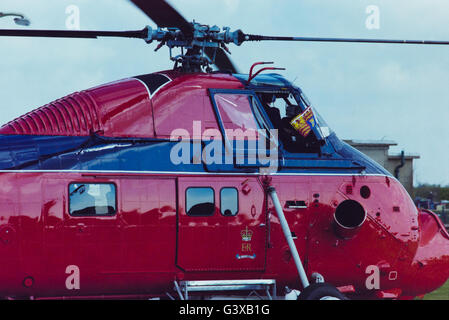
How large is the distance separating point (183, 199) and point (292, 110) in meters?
2.53

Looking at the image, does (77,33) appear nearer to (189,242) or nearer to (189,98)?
(189,98)

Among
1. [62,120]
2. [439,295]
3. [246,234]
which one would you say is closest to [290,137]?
[246,234]

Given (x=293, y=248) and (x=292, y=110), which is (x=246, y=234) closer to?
(x=293, y=248)

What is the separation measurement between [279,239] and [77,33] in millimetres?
4202

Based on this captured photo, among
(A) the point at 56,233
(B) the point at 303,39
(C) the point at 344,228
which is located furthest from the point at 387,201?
(A) the point at 56,233

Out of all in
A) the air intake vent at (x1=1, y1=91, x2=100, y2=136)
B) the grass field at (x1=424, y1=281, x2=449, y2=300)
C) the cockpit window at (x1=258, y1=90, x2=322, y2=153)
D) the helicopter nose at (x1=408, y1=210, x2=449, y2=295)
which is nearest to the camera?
the air intake vent at (x1=1, y1=91, x2=100, y2=136)

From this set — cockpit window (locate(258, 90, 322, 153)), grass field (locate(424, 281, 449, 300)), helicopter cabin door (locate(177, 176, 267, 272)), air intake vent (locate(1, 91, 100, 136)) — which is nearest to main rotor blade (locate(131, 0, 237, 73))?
cockpit window (locate(258, 90, 322, 153))

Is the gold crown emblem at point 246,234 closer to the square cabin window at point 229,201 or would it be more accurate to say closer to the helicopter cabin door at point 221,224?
the helicopter cabin door at point 221,224

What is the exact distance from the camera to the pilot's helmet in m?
11.4

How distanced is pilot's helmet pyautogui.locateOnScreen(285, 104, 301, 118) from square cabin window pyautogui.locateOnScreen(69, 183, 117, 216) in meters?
3.24

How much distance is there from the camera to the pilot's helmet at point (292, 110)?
11.4 meters

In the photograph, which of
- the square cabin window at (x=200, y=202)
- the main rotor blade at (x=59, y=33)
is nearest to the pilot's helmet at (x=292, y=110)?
the square cabin window at (x=200, y=202)

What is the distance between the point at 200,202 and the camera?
10.2 metres

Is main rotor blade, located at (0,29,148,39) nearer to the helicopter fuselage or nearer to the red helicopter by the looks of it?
the red helicopter
